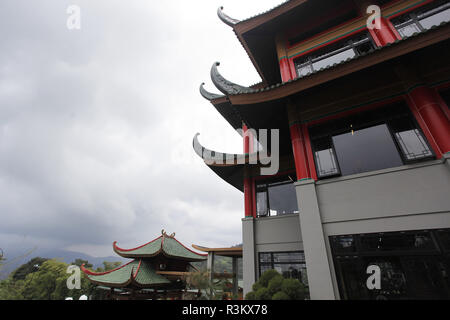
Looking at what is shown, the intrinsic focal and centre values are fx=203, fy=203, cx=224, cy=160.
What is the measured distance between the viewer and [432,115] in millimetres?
4473

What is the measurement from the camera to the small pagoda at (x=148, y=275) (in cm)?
1447

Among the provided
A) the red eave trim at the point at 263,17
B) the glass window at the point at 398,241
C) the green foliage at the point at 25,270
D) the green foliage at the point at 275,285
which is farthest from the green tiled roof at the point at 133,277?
the green foliage at the point at 25,270

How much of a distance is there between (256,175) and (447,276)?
6035mm

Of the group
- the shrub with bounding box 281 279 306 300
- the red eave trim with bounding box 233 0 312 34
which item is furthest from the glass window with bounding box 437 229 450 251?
the red eave trim with bounding box 233 0 312 34

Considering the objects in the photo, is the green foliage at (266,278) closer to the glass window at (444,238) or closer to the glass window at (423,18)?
the glass window at (444,238)

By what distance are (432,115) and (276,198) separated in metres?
5.13

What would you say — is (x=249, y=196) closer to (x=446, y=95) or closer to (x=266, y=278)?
(x=266, y=278)

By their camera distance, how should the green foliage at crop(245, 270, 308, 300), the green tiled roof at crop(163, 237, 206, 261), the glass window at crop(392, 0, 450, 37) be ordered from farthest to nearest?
1. the green tiled roof at crop(163, 237, 206, 261)
2. the glass window at crop(392, 0, 450, 37)
3. the green foliage at crop(245, 270, 308, 300)

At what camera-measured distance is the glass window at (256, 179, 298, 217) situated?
773cm

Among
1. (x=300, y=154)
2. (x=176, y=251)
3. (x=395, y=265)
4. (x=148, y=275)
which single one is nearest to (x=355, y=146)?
(x=300, y=154)

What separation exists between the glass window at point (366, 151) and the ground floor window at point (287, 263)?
3191mm

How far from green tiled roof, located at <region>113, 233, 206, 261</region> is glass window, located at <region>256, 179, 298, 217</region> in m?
11.4

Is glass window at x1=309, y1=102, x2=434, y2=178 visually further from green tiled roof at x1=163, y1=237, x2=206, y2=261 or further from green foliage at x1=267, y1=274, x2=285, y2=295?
green tiled roof at x1=163, y1=237, x2=206, y2=261

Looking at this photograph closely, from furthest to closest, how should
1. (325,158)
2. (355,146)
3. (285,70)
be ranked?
1. (285,70)
2. (325,158)
3. (355,146)
